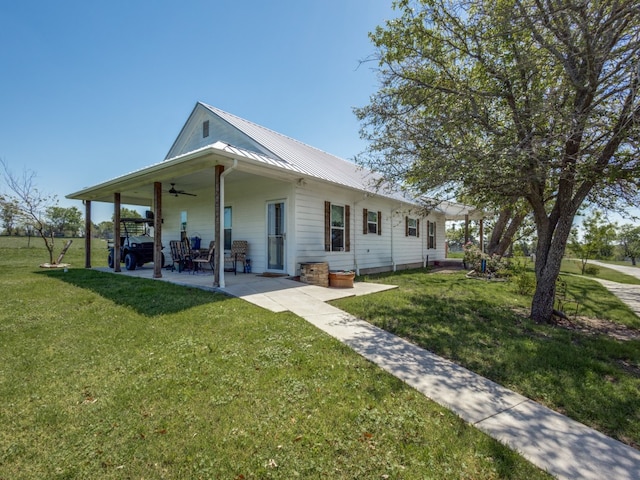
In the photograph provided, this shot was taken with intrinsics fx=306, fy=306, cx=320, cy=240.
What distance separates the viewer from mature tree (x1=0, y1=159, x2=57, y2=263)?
48.4 feet

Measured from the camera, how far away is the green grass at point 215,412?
1.89 m

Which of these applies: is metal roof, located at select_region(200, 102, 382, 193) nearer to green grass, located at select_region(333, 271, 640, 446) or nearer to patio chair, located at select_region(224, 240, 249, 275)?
patio chair, located at select_region(224, 240, 249, 275)

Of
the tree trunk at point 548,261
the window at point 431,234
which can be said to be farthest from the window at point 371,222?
the tree trunk at point 548,261

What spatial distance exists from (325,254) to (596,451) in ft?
25.1

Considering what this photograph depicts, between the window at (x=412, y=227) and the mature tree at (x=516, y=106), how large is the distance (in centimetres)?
738

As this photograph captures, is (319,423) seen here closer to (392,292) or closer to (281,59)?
(392,292)

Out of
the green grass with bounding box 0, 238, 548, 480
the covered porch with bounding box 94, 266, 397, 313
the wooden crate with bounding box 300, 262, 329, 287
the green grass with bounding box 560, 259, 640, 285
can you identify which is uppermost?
the wooden crate with bounding box 300, 262, 329, 287

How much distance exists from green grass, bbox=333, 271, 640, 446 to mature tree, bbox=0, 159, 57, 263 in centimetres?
1678

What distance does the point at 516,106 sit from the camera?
5.46 m

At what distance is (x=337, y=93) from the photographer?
9367mm

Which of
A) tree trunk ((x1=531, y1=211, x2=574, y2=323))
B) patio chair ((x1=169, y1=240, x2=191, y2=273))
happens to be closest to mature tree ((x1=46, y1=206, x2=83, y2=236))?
patio chair ((x1=169, y1=240, x2=191, y2=273))

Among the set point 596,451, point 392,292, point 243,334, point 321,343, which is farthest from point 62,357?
point 392,292

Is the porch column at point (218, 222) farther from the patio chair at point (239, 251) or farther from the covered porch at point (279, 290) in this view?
the patio chair at point (239, 251)

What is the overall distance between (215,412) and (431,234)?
15.7m
